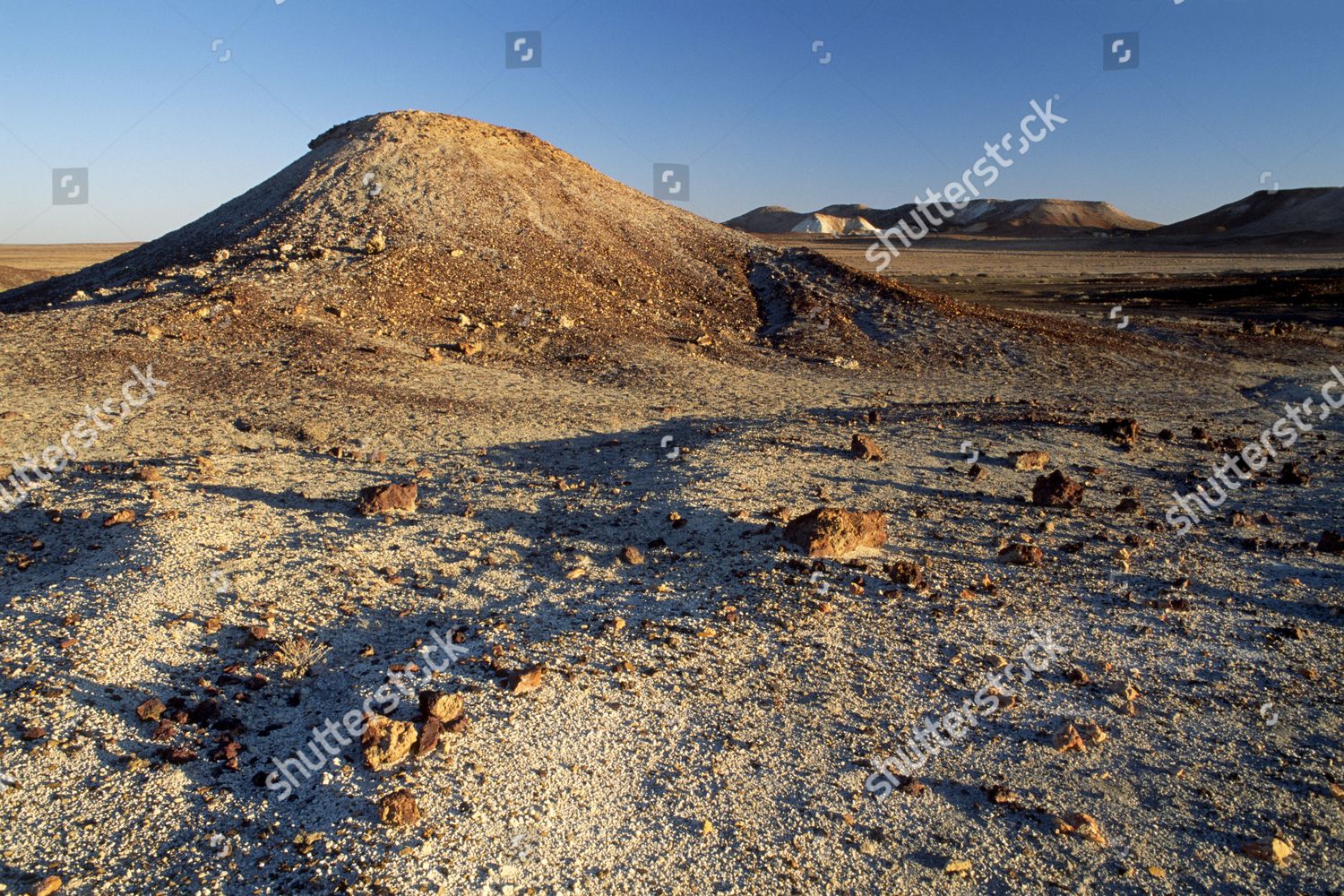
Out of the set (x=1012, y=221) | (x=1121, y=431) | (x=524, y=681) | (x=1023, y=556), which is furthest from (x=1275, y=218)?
(x=524, y=681)

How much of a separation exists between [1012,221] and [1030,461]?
8737cm

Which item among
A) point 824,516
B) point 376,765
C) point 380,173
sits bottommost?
point 376,765

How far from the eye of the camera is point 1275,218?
67.6 meters

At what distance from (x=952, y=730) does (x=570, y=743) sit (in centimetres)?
171

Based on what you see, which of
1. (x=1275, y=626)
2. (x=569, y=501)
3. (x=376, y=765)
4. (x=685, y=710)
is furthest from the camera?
(x=569, y=501)

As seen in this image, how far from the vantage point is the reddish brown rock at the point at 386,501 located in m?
5.91

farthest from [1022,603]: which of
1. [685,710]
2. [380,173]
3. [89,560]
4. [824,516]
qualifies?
[380,173]

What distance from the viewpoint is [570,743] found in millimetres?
3559

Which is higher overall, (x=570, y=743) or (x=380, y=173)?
(x=380, y=173)

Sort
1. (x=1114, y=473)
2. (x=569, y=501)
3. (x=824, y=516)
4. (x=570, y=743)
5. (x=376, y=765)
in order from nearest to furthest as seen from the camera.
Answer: (x=376, y=765) < (x=570, y=743) < (x=824, y=516) < (x=569, y=501) < (x=1114, y=473)

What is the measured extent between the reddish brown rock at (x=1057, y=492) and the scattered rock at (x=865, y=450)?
1.42m

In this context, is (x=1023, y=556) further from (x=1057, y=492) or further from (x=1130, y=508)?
(x=1130, y=508)

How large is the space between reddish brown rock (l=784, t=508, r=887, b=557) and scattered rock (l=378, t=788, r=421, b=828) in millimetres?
2927

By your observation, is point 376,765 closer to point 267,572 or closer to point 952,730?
point 267,572
